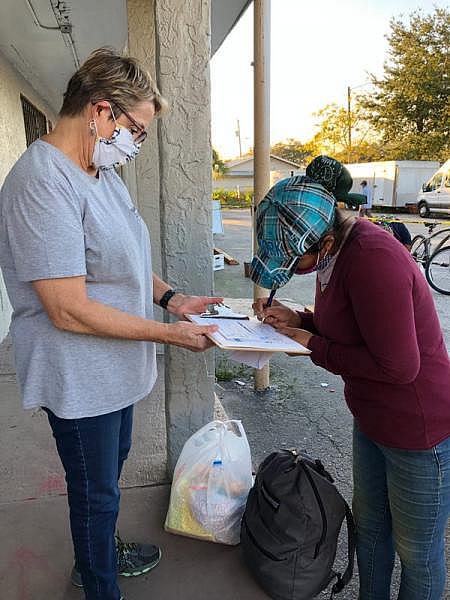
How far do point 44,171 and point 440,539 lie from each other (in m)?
1.61

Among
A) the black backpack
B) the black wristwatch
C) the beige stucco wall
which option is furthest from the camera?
the beige stucco wall

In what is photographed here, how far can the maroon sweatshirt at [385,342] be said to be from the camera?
137 centimetres

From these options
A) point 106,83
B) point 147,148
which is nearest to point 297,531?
point 106,83

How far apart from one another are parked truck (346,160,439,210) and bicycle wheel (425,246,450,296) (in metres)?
18.3

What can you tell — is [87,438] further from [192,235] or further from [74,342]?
[192,235]

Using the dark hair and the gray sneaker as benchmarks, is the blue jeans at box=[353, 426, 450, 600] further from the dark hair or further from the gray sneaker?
the gray sneaker

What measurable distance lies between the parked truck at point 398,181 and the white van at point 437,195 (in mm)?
3047

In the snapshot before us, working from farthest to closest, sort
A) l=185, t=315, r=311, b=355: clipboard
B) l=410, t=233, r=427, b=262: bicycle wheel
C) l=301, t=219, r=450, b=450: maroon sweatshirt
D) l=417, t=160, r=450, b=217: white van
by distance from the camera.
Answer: l=417, t=160, r=450, b=217: white van, l=410, t=233, r=427, b=262: bicycle wheel, l=185, t=315, r=311, b=355: clipboard, l=301, t=219, r=450, b=450: maroon sweatshirt

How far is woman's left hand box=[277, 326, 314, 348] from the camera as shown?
1701 mm

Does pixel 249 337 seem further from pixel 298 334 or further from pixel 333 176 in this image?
pixel 333 176

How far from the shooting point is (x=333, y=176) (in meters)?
1.52

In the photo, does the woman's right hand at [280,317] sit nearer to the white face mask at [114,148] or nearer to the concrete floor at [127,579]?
the white face mask at [114,148]

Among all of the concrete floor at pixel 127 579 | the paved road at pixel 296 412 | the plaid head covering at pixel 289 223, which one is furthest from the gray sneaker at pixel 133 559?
the plaid head covering at pixel 289 223

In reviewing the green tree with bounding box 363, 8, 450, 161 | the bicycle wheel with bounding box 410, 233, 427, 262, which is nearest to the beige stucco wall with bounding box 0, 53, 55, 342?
the bicycle wheel with bounding box 410, 233, 427, 262
